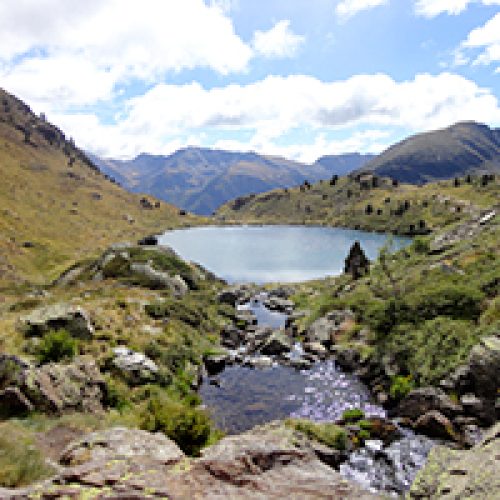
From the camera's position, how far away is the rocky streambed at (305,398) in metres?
21.1

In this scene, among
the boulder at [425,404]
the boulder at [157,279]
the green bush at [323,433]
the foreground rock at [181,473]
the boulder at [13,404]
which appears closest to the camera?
the foreground rock at [181,473]

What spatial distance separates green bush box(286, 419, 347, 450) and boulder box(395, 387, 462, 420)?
5.34 meters

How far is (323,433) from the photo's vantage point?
22.9 metres

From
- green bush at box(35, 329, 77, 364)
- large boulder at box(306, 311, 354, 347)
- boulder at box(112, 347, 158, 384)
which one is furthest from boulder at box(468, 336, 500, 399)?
green bush at box(35, 329, 77, 364)

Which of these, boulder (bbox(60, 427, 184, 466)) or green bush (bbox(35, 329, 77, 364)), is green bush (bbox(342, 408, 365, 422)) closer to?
boulder (bbox(60, 427, 184, 466))

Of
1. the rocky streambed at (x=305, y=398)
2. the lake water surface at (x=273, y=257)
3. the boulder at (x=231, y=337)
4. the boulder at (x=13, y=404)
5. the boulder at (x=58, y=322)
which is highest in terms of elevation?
the lake water surface at (x=273, y=257)

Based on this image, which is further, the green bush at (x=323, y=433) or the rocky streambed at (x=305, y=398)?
the green bush at (x=323, y=433)

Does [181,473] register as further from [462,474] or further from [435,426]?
[435,426]

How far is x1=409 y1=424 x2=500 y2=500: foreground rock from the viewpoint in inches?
330

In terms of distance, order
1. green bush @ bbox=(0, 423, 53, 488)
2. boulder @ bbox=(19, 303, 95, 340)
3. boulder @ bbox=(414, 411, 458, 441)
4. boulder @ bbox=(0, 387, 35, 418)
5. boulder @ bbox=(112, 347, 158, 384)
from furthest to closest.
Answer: boulder @ bbox=(19, 303, 95, 340) → boulder @ bbox=(112, 347, 158, 384) → boulder @ bbox=(414, 411, 458, 441) → boulder @ bbox=(0, 387, 35, 418) → green bush @ bbox=(0, 423, 53, 488)

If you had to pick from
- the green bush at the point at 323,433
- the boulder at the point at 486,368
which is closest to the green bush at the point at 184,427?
the green bush at the point at 323,433

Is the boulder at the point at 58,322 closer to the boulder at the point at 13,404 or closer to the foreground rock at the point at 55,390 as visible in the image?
the foreground rock at the point at 55,390

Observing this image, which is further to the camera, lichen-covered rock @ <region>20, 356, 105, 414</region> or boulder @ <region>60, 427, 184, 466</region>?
lichen-covered rock @ <region>20, 356, 105, 414</region>

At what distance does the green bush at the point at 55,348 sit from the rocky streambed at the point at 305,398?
1101 cm
